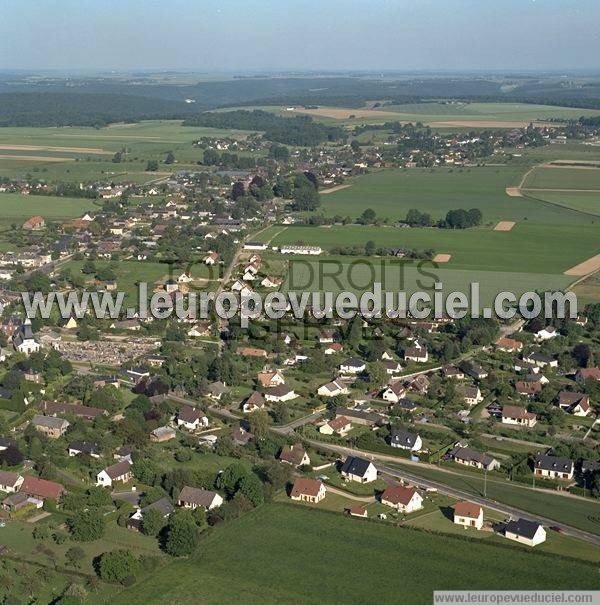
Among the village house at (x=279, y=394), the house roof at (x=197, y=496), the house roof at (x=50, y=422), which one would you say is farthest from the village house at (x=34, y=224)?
the house roof at (x=197, y=496)

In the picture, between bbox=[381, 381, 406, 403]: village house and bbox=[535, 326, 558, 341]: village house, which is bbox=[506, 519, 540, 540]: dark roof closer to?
bbox=[381, 381, 406, 403]: village house

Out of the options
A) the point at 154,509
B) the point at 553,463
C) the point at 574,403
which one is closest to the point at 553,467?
the point at 553,463

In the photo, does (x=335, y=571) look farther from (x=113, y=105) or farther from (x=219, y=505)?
(x=113, y=105)

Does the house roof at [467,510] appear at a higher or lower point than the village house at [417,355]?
lower

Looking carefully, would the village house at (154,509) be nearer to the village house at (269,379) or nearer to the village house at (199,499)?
the village house at (199,499)

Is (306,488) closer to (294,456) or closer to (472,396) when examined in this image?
(294,456)

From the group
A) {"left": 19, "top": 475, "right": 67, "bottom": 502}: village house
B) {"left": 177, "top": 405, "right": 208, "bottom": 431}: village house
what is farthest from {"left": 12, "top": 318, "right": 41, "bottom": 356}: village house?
{"left": 19, "top": 475, "right": 67, "bottom": 502}: village house

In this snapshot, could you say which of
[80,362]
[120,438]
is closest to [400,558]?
[120,438]
